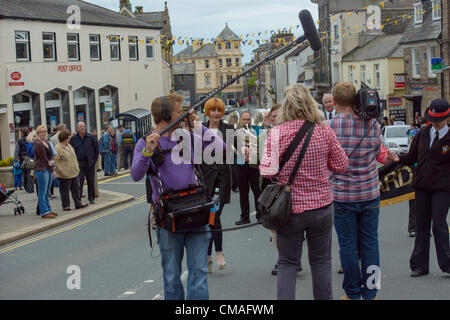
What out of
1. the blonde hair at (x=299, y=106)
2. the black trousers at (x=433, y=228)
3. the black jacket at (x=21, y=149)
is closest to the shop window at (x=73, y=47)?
the black jacket at (x=21, y=149)

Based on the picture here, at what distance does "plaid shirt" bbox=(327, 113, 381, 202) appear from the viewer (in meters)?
5.95

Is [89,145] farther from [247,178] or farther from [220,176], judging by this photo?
[220,176]

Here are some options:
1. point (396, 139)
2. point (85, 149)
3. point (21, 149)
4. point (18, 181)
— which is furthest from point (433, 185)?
point (396, 139)

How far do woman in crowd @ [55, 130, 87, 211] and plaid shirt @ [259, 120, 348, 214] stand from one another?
9.68 meters

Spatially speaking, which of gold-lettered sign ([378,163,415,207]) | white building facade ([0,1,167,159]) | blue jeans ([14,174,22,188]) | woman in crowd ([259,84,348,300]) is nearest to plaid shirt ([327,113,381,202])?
woman in crowd ([259,84,348,300])

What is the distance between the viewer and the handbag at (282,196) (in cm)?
501

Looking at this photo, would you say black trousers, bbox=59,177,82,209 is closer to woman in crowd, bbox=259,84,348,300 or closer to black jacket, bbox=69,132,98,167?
black jacket, bbox=69,132,98,167

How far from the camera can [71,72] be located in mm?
39062

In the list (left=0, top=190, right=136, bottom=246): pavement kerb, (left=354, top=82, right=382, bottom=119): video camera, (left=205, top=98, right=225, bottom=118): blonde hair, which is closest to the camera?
(left=354, top=82, right=382, bottom=119): video camera

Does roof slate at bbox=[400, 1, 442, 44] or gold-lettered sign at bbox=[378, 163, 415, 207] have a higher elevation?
roof slate at bbox=[400, 1, 442, 44]

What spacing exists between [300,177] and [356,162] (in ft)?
3.50

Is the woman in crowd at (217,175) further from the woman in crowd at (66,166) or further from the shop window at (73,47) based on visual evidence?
the shop window at (73,47)

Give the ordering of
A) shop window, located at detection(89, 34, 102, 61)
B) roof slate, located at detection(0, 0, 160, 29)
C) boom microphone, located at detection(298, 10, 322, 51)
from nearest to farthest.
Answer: boom microphone, located at detection(298, 10, 322, 51)
roof slate, located at detection(0, 0, 160, 29)
shop window, located at detection(89, 34, 102, 61)

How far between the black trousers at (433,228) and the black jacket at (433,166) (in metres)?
0.10
